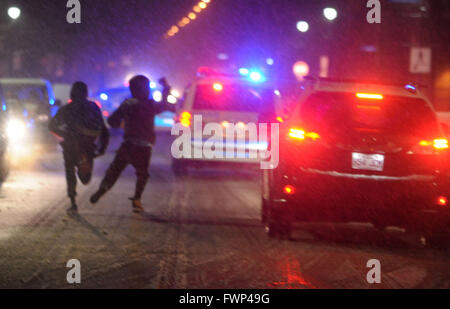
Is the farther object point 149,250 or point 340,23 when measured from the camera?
point 340,23

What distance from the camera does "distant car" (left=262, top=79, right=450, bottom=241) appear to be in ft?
28.4

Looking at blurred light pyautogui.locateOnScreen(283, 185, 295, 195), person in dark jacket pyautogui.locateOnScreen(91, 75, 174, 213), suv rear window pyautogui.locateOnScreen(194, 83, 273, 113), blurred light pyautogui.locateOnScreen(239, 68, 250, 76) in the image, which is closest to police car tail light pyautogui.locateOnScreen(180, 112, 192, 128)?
suv rear window pyautogui.locateOnScreen(194, 83, 273, 113)

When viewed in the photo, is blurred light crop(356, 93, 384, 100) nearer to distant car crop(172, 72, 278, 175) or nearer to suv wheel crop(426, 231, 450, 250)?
suv wheel crop(426, 231, 450, 250)

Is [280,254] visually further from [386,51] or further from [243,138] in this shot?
[386,51]

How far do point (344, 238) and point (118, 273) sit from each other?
3.46 meters

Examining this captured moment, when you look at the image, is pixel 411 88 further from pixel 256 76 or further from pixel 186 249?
pixel 256 76

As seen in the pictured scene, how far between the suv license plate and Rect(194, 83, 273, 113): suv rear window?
686 centimetres

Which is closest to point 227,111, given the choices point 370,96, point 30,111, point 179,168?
point 179,168

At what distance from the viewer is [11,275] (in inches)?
276

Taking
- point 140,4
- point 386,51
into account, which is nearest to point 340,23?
point 386,51

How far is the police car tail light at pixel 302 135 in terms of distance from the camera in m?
8.73

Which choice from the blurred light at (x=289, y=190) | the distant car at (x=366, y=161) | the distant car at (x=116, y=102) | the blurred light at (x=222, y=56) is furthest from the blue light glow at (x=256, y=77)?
the blurred light at (x=222, y=56)

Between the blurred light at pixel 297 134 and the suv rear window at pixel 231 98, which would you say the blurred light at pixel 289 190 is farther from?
the suv rear window at pixel 231 98

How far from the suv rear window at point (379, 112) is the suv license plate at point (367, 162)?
270 millimetres
